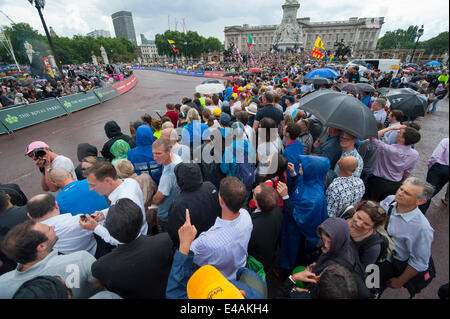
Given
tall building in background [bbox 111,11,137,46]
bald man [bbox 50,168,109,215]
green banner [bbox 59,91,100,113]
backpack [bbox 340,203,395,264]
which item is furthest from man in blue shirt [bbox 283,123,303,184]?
tall building in background [bbox 111,11,137,46]

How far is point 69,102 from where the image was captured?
12336 mm

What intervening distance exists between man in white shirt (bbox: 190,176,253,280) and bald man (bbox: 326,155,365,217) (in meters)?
1.38

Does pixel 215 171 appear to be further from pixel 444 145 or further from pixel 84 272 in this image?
pixel 444 145

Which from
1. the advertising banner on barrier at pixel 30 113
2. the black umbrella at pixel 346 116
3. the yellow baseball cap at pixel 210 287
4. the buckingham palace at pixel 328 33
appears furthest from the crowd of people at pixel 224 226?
the buckingham palace at pixel 328 33

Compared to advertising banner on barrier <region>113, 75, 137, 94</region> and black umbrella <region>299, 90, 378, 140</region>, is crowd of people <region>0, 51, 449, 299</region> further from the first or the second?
advertising banner on barrier <region>113, 75, 137, 94</region>

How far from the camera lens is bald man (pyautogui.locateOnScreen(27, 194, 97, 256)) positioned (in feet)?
6.62

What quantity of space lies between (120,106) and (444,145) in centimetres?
1622

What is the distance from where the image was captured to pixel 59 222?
6.66ft

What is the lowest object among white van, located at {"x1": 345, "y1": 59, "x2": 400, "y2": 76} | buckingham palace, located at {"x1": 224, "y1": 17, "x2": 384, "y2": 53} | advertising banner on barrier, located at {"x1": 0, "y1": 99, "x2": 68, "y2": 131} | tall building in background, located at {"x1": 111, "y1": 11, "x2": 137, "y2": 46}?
advertising banner on barrier, located at {"x1": 0, "y1": 99, "x2": 68, "y2": 131}

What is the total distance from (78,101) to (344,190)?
1617 centimetres

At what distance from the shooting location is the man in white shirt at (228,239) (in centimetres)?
172

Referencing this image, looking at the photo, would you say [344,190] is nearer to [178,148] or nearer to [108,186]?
[178,148]

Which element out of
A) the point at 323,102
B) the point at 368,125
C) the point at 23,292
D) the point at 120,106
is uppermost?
the point at 323,102
